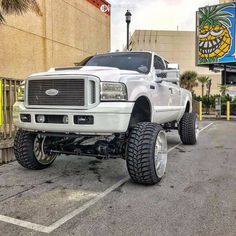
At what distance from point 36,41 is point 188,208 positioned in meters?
11.3

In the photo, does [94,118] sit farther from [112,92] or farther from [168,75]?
[168,75]

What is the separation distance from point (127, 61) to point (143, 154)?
2.25m

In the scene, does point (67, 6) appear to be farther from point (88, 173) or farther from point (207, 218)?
point (207, 218)

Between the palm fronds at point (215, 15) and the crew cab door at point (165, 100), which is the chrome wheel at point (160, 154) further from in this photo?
the palm fronds at point (215, 15)

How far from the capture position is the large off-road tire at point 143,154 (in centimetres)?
450

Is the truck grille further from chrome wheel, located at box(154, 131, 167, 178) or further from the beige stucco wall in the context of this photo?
the beige stucco wall

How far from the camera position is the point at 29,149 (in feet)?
17.8

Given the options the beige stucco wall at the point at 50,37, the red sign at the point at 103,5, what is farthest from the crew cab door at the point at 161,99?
the red sign at the point at 103,5

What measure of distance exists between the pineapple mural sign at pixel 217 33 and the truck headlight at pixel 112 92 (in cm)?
2477

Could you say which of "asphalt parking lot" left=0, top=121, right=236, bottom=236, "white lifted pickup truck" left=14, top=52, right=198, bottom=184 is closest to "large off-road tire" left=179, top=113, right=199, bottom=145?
"asphalt parking lot" left=0, top=121, right=236, bottom=236

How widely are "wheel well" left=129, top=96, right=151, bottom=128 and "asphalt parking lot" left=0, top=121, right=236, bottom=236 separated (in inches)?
36.5

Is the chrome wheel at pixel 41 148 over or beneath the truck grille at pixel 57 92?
beneath

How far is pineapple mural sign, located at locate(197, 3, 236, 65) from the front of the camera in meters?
26.9

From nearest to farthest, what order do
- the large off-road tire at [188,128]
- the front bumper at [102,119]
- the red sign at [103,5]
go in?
the front bumper at [102,119] → the large off-road tire at [188,128] → the red sign at [103,5]
